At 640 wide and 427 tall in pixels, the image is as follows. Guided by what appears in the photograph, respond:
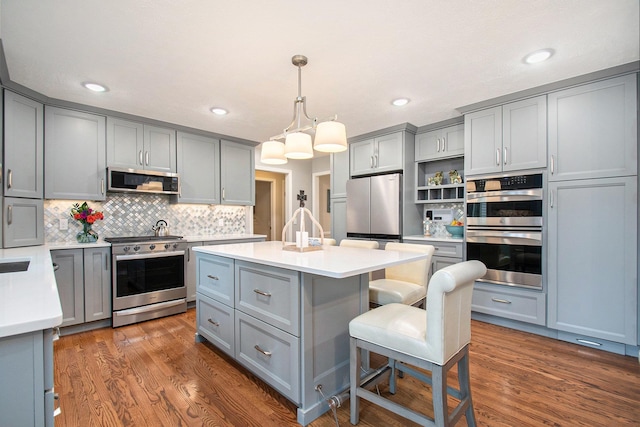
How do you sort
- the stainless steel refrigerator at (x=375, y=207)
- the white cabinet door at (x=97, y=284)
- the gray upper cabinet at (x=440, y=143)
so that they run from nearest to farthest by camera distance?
the white cabinet door at (x=97, y=284) → the gray upper cabinet at (x=440, y=143) → the stainless steel refrigerator at (x=375, y=207)

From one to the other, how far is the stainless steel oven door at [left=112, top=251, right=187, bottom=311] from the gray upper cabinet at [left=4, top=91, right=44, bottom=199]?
1.02 m

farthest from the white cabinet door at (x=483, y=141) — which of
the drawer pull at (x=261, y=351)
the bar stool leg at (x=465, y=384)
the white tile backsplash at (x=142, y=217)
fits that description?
the white tile backsplash at (x=142, y=217)

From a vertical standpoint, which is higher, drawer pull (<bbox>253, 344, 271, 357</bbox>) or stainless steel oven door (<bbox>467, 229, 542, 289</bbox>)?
stainless steel oven door (<bbox>467, 229, 542, 289</bbox>)

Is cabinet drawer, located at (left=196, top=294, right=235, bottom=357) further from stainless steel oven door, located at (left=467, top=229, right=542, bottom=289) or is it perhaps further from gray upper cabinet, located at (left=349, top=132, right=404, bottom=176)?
gray upper cabinet, located at (left=349, top=132, right=404, bottom=176)

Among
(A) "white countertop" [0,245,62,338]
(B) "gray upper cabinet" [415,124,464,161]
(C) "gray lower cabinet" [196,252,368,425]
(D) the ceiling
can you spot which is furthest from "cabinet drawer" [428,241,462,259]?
(A) "white countertop" [0,245,62,338]

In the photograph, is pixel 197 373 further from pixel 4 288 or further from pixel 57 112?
pixel 57 112

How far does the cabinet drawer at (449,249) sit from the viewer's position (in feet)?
11.3

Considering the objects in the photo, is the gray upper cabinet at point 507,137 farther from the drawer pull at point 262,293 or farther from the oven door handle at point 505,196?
the drawer pull at point 262,293

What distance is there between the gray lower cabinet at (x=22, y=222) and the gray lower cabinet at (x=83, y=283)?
302mm

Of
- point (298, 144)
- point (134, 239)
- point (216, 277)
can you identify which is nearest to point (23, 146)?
point (134, 239)

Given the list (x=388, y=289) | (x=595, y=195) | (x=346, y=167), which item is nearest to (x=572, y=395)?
(x=388, y=289)

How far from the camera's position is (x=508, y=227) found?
3.06 metres

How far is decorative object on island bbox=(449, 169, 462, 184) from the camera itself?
12.5 feet

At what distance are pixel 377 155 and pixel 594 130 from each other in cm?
230
